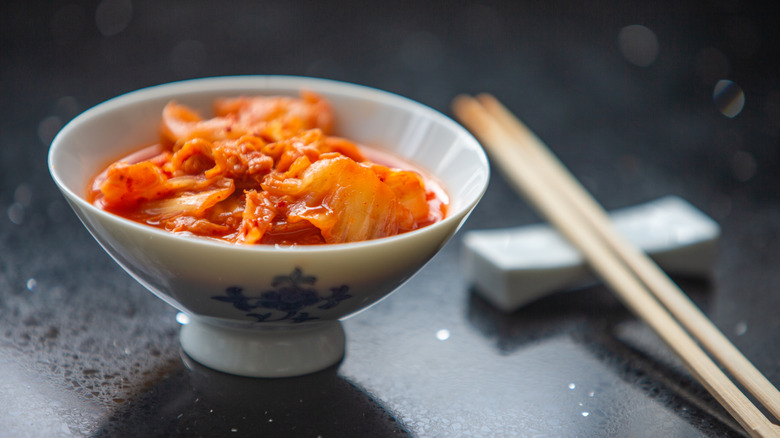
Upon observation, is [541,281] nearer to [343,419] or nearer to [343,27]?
[343,419]

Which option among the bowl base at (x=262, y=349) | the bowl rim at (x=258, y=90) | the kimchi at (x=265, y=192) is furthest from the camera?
the bowl base at (x=262, y=349)

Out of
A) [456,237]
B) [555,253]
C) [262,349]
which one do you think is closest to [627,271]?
[555,253]

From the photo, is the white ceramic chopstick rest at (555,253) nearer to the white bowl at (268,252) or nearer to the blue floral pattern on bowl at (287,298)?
the white bowl at (268,252)

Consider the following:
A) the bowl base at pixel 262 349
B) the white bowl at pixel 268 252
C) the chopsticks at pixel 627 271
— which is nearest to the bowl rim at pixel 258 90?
the white bowl at pixel 268 252

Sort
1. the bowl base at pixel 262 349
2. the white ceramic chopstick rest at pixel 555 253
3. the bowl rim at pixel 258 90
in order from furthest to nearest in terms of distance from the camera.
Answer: the white ceramic chopstick rest at pixel 555 253
the bowl base at pixel 262 349
the bowl rim at pixel 258 90

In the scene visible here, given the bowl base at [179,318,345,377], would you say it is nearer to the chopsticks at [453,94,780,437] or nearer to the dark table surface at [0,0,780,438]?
the dark table surface at [0,0,780,438]

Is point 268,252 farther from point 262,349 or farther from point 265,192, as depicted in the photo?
point 262,349

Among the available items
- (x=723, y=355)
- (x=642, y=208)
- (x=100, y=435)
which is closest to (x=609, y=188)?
(x=642, y=208)
